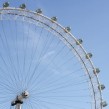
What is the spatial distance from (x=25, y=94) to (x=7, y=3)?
11929mm

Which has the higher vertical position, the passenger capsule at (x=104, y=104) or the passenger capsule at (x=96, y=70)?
the passenger capsule at (x=96, y=70)

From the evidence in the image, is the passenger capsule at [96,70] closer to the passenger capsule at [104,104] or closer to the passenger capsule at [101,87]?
the passenger capsule at [101,87]

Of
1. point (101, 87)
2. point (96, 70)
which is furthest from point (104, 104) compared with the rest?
point (96, 70)

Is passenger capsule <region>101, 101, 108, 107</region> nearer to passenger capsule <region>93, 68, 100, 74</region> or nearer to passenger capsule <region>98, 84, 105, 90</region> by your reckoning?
passenger capsule <region>98, 84, 105, 90</region>

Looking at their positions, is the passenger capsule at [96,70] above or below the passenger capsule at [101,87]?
above

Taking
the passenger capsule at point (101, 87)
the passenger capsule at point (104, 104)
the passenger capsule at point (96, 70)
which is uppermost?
the passenger capsule at point (96, 70)

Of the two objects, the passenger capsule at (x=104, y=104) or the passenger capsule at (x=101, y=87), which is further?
the passenger capsule at (x=101, y=87)

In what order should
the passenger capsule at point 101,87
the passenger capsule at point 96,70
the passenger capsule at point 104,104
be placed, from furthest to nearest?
the passenger capsule at point 96,70 → the passenger capsule at point 101,87 → the passenger capsule at point 104,104

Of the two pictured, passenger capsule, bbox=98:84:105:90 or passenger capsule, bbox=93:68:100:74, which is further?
passenger capsule, bbox=93:68:100:74

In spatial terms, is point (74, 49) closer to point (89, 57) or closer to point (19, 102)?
point (89, 57)

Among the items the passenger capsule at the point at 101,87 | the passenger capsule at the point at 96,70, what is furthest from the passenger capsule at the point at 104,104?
the passenger capsule at the point at 96,70

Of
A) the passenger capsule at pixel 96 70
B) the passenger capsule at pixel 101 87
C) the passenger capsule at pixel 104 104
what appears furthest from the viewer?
Answer: the passenger capsule at pixel 96 70

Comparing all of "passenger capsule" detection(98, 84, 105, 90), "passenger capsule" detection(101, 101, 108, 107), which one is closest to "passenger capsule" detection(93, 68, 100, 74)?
"passenger capsule" detection(98, 84, 105, 90)

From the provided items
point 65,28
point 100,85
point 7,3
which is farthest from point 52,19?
point 100,85
